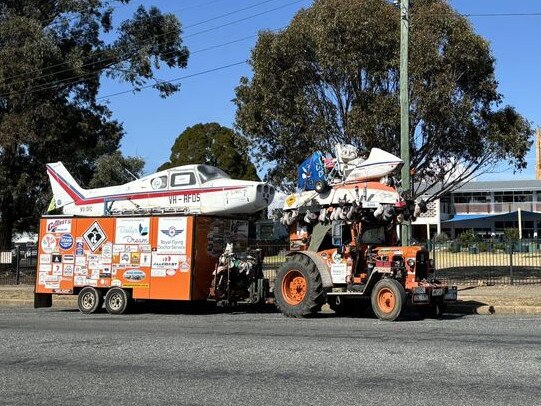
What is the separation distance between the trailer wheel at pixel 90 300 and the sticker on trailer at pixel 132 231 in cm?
151

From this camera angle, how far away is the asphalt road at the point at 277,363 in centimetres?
657

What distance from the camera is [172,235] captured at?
15750mm

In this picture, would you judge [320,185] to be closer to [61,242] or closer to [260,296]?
[260,296]

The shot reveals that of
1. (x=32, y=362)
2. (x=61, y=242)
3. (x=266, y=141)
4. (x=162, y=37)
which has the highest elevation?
(x=162, y=37)

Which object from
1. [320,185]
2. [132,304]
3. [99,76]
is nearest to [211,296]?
[132,304]

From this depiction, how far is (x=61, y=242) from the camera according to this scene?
1723cm

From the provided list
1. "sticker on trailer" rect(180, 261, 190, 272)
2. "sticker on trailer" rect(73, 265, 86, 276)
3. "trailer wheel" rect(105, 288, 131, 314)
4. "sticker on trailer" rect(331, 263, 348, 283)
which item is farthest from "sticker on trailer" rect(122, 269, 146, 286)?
"sticker on trailer" rect(331, 263, 348, 283)

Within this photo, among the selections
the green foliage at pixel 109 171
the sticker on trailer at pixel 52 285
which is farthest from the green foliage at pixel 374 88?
the green foliage at pixel 109 171

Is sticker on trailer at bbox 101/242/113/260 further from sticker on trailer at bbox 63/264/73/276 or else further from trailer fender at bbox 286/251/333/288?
trailer fender at bbox 286/251/333/288

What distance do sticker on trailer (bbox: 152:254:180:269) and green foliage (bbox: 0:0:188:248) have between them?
1391 cm

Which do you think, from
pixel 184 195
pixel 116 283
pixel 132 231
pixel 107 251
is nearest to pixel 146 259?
pixel 132 231

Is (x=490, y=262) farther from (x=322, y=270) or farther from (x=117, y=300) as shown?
(x=117, y=300)

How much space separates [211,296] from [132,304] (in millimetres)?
2337

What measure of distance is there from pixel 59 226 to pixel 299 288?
709 cm
